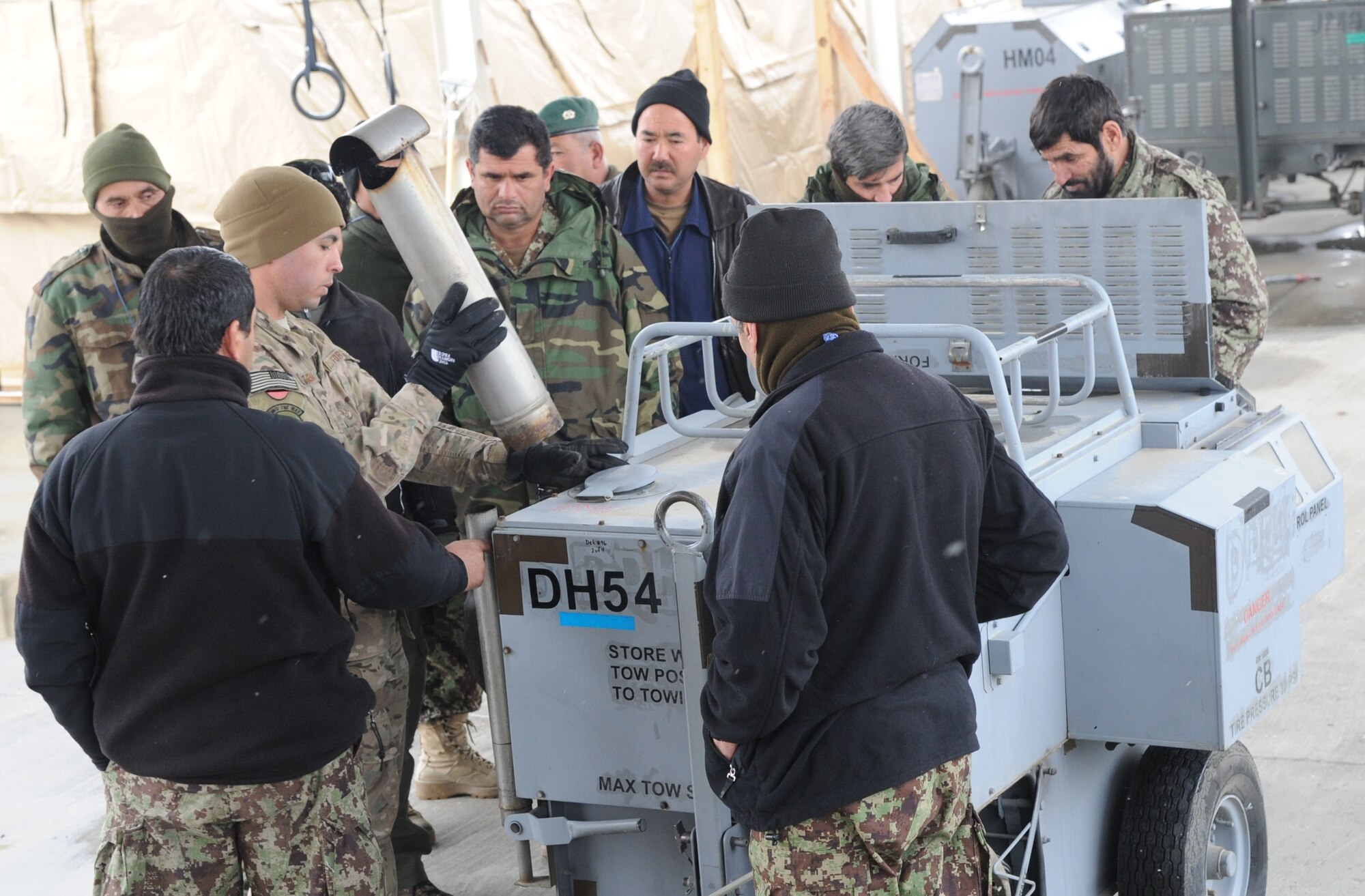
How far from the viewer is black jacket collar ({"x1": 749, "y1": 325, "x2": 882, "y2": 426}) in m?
2.35

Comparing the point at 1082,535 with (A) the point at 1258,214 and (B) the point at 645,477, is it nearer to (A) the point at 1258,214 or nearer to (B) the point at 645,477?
(B) the point at 645,477

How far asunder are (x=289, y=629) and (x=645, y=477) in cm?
81

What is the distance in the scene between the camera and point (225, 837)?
2.75m

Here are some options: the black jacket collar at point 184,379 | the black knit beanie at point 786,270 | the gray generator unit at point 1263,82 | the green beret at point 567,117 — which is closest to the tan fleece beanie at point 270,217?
the black jacket collar at point 184,379

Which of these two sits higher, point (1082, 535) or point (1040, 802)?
point (1082, 535)

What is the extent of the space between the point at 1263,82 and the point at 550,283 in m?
10.1

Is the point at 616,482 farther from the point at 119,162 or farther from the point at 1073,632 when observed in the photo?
the point at 119,162

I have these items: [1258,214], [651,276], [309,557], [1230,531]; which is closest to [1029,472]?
[1230,531]

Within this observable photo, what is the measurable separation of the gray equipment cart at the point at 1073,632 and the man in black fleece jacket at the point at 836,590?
10.9 inches

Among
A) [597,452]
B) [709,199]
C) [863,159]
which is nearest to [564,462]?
[597,452]

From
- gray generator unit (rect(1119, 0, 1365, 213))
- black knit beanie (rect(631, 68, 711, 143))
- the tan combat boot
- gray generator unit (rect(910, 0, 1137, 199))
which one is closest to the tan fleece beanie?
black knit beanie (rect(631, 68, 711, 143))

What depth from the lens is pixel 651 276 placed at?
178 inches

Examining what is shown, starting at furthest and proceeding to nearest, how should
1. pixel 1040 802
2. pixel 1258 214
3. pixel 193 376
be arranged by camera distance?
pixel 1258 214, pixel 1040 802, pixel 193 376

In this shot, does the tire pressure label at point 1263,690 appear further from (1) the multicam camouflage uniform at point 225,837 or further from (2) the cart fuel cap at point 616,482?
(1) the multicam camouflage uniform at point 225,837
